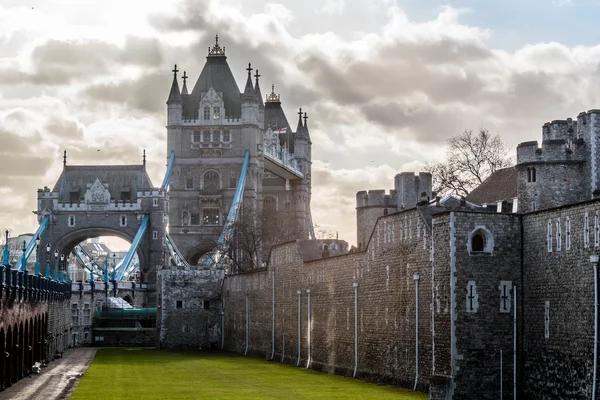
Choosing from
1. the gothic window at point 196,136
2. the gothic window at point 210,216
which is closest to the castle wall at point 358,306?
the gothic window at point 210,216

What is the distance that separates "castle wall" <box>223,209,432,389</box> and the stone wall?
44.0 ft

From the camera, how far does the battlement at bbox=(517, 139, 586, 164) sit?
1761 inches

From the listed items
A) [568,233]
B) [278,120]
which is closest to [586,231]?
[568,233]

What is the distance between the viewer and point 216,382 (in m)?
47.5

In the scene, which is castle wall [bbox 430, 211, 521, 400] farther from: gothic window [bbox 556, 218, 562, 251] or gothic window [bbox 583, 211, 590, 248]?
gothic window [bbox 583, 211, 590, 248]

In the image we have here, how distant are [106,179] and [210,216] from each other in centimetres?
1159

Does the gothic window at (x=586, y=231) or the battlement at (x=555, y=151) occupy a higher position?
the battlement at (x=555, y=151)

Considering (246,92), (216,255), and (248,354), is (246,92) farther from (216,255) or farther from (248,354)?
(248,354)

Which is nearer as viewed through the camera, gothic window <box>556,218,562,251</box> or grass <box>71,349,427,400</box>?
gothic window <box>556,218,562,251</box>

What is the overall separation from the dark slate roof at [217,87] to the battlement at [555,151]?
88466 millimetres

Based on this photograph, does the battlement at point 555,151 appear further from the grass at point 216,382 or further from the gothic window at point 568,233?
the gothic window at point 568,233

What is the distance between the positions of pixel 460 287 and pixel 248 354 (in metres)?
35.9

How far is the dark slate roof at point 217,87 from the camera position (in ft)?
436

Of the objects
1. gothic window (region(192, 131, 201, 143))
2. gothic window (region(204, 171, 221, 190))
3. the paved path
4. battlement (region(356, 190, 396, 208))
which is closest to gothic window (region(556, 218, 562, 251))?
the paved path
